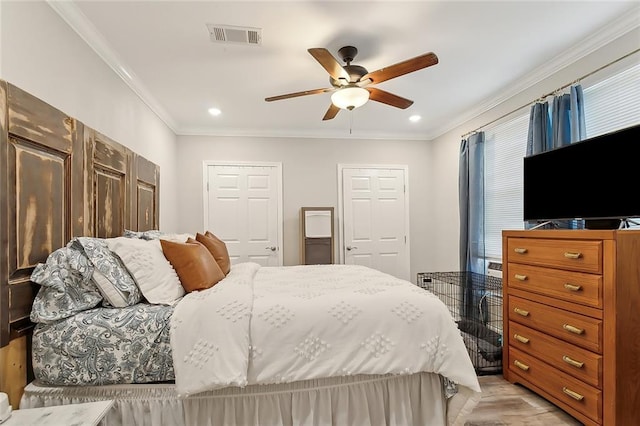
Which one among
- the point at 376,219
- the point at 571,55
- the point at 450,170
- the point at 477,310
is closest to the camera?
the point at 571,55

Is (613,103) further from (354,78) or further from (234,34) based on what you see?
(234,34)

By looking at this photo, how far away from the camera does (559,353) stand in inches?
80.4

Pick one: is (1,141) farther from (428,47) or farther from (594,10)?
(594,10)

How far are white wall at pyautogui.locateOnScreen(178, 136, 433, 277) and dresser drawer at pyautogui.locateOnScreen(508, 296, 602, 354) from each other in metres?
2.45

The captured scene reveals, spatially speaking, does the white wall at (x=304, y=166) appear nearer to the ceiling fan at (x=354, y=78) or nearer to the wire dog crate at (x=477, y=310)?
the wire dog crate at (x=477, y=310)

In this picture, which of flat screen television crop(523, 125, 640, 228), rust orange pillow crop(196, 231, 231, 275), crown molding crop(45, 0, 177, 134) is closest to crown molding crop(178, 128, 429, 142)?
crown molding crop(45, 0, 177, 134)

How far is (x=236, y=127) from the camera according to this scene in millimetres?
4387

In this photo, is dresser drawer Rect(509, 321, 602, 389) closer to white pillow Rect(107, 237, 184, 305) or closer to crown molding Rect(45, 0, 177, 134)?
white pillow Rect(107, 237, 184, 305)

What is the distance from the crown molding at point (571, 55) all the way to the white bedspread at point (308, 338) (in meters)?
2.29

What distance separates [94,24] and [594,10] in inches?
130

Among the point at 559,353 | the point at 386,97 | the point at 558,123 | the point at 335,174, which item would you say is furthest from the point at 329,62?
the point at 335,174

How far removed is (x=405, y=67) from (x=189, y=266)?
1890 mm

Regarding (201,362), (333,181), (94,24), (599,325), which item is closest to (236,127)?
(333,181)

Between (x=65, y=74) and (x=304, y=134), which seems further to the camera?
(x=304, y=134)
